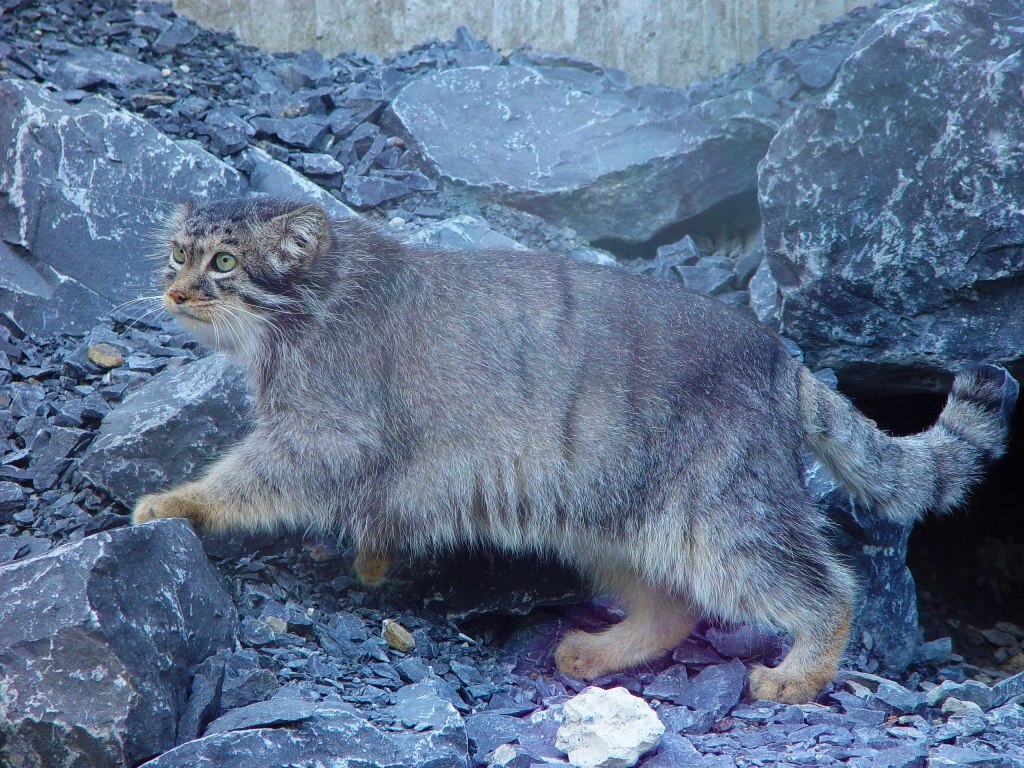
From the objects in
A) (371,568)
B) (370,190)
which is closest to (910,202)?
(370,190)

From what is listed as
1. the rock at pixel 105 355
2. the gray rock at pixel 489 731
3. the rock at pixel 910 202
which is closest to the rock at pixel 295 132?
the rock at pixel 105 355

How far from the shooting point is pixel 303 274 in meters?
4.22

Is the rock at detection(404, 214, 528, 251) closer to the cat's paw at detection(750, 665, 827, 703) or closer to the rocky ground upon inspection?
the rocky ground

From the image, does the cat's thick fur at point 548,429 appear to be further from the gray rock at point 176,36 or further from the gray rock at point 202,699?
the gray rock at point 176,36

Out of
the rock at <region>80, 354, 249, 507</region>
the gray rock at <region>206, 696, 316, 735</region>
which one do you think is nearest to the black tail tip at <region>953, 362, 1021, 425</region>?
the gray rock at <region>206, 696, 316, 735</region>

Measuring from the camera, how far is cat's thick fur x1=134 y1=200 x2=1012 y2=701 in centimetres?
402

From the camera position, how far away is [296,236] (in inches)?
166

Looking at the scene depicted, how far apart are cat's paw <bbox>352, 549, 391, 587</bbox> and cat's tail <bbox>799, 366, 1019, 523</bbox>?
1.87m

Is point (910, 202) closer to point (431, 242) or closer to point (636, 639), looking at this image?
point (431, 242)

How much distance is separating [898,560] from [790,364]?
1.31 m

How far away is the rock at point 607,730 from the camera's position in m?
3.30

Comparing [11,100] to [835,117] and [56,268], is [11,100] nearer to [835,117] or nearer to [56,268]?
[56,268]

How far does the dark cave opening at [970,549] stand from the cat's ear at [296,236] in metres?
3.72

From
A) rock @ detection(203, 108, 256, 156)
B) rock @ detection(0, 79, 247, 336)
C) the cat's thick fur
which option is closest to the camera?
the cat's thick fur
